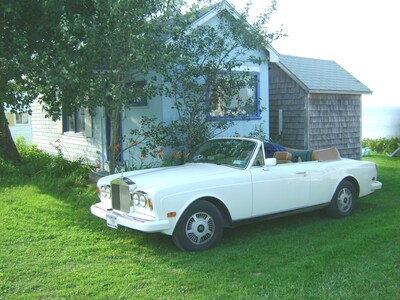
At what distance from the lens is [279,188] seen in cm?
646

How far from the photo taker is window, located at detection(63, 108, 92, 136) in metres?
13.0

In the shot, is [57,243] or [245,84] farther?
[245,84]

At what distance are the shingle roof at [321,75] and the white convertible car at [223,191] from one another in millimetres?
6717

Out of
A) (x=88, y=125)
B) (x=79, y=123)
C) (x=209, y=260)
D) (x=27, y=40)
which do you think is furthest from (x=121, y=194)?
(x=79, y=123)

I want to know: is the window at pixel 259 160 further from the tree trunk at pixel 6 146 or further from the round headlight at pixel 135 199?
the tree trunk at pixel 6 146

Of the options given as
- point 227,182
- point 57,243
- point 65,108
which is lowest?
point 57,243

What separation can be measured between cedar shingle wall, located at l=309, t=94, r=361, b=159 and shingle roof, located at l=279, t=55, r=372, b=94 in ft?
0.95

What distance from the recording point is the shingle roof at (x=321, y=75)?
45.8 ft

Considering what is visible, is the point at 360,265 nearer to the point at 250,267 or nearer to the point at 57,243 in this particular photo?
the point at 250,267

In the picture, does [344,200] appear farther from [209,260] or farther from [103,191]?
[103,191]

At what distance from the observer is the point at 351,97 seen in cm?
1535

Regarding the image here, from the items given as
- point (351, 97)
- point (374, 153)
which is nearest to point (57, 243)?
point (351, 97)

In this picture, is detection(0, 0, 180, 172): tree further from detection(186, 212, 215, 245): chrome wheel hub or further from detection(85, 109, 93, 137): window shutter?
detection(85, 109, 93, 137): window shutter

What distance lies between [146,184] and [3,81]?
5.28 m
